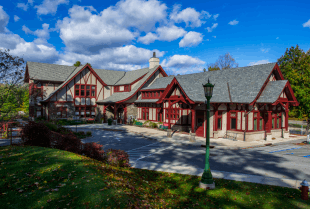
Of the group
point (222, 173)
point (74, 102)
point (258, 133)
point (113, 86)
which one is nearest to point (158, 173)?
point (222, 173)

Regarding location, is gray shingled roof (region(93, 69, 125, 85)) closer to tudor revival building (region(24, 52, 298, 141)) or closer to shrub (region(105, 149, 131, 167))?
tudor revival building (region(24, 52, 298, 141))

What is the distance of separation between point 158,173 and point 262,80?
1758 cm

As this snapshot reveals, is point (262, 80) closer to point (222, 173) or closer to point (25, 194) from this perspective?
point (222, 173)

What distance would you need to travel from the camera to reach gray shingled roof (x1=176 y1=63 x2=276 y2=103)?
72.7ft

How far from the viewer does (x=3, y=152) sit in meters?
11.1

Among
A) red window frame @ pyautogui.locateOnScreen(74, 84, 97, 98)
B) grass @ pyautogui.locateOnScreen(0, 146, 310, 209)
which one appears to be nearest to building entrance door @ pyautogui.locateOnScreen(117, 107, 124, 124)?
red window frame @ pyautogui.locateOnScreen(74, 84, 97, 98)

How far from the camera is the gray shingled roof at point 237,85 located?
72.7 feet

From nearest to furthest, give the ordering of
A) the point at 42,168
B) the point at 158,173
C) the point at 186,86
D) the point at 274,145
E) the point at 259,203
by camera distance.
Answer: the point at 259,203 → the point at 42,168 → the point at 158,173 → the point at 274,145 → the point at 186,86

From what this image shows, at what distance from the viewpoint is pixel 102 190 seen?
672 cm

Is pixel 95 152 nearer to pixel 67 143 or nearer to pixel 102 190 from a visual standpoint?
pixel 67 143

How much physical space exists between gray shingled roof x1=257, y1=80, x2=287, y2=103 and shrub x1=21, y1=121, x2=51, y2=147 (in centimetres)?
2022

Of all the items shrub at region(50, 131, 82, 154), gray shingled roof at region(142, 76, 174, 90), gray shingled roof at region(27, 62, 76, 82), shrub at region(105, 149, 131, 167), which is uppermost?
gray shingled roof at region(27, 62, 76, 82)

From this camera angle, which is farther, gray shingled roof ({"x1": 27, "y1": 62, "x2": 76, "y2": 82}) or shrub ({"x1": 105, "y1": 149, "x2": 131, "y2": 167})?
gray shingled roof ({"x1": 27, "y1": 62, "x2": 76, "y2": 82})

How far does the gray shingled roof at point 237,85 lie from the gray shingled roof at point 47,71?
24.3m
